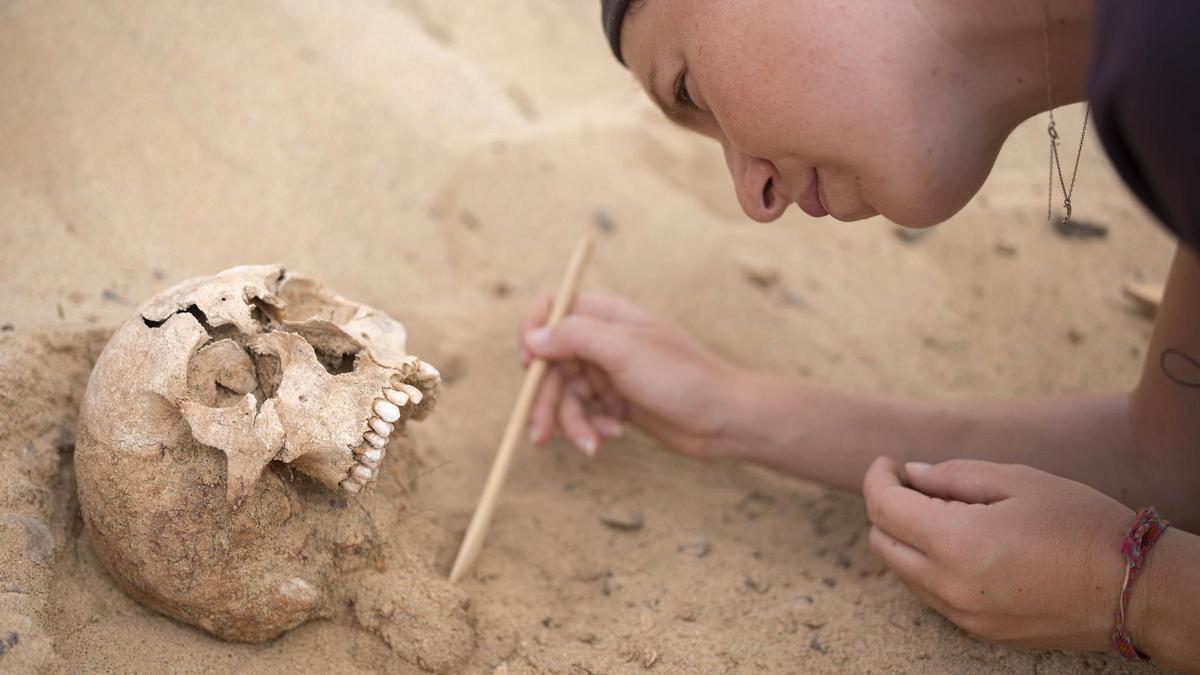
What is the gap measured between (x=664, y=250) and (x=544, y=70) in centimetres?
142

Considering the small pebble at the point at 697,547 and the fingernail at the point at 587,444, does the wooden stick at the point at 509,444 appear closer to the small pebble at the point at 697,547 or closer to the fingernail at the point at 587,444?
the fingernail at the point at 587,444

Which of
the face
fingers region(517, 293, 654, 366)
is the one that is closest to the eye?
the face

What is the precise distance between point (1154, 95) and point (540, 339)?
5.00 ft

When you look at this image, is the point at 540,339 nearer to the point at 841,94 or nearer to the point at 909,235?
the point at 841,94

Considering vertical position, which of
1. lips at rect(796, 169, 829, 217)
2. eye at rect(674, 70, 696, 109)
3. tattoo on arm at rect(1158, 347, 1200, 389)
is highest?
eye at rect(674, 70, 696, 109)

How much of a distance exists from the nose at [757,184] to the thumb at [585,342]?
568 mm

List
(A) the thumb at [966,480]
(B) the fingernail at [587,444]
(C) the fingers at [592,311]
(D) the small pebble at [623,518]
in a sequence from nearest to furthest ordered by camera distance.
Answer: (A) the thumb at [966,480], (D) the small pebble at [623,518], (B) the fingernail at [587,444], (C) the fingers at [592,311]

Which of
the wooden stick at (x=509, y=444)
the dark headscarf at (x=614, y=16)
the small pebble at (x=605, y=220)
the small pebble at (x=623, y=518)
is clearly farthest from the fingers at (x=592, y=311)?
the dark headscarf at (x=614, y=16)

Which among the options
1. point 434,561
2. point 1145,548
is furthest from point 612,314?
point 1145,548

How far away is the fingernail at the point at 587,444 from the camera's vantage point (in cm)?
226

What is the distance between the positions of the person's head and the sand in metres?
0.80

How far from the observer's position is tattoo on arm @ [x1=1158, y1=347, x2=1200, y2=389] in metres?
1.77

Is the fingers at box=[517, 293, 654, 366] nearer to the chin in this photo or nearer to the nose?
the nose

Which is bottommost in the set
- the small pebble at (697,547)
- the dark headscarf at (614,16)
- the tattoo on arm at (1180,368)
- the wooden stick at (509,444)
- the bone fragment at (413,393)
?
the small pebble at (697,547)
